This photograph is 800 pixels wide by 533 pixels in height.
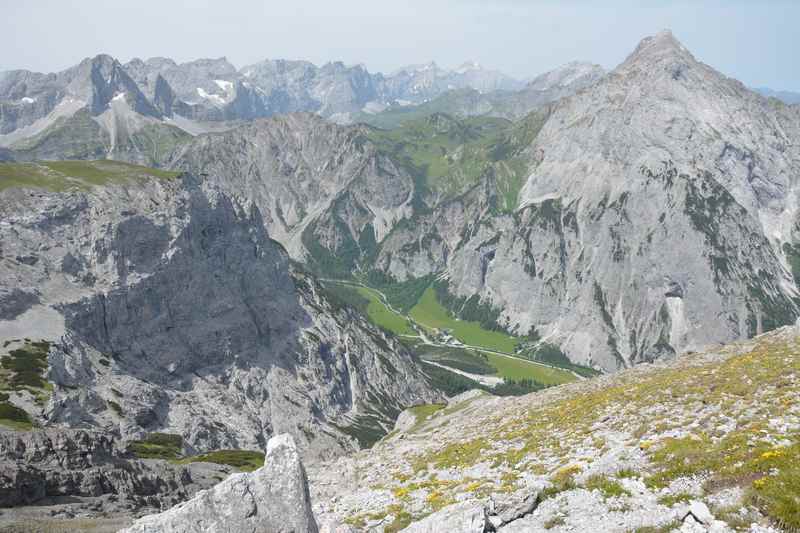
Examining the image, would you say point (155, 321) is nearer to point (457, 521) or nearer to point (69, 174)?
point (69, 174)

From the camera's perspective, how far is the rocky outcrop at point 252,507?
20.5 metres

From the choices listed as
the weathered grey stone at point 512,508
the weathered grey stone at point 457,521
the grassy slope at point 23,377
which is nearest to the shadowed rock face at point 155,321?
the grassy slope at point 23,377

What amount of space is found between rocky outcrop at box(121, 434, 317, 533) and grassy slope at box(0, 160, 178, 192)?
162207mm

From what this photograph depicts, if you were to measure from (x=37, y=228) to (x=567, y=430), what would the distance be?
14646cm

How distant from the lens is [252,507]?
21094 mm

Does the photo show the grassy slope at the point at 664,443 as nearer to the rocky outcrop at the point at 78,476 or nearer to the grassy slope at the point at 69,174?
the rocky outcrop at the point at 78,476

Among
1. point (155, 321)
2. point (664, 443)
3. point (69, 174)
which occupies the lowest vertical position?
point (664, 443)

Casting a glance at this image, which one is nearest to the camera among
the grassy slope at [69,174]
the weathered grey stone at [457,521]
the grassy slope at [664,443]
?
the grassy slope at [664,443]

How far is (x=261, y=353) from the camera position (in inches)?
7525

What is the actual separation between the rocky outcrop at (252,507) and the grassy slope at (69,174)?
16221cm

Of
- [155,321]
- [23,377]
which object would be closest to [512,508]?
[23,377]

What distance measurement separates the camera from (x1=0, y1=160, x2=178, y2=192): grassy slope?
158625 millimetres

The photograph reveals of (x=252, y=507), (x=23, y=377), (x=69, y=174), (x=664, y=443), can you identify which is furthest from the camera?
(x=69, y=174)

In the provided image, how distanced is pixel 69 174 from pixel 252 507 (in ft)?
604
